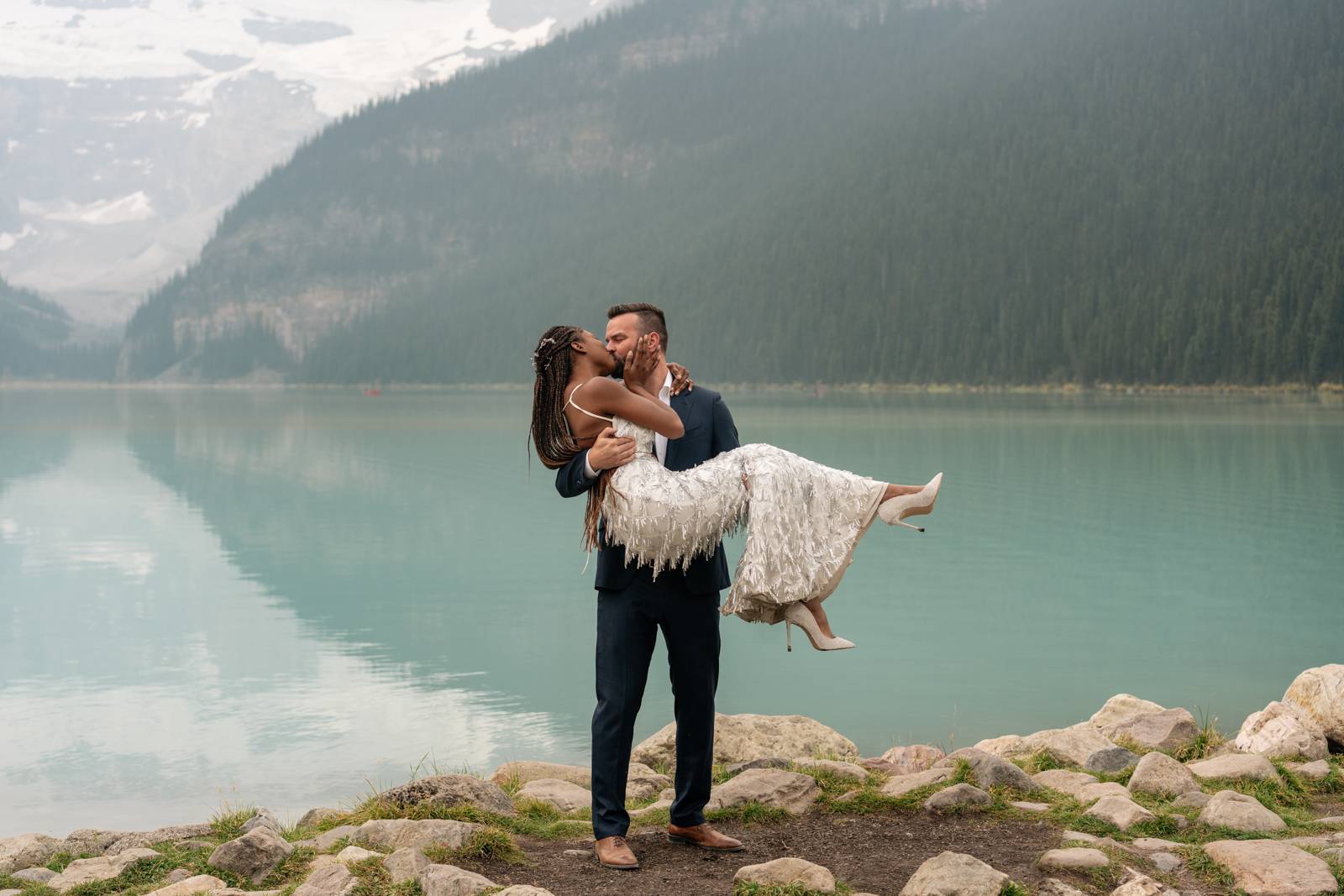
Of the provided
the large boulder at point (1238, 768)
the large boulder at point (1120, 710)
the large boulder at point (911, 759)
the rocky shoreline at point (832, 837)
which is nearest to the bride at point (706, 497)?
the rocky shoreline at point (832, 837)

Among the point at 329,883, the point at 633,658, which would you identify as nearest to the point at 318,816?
the point at 329,883

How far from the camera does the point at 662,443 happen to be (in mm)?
6605

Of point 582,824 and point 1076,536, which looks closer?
point 582,824

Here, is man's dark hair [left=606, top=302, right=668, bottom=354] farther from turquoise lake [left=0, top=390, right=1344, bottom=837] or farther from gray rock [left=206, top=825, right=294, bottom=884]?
turquoise lake [left=0, top=390, right=1344, bottom=837]

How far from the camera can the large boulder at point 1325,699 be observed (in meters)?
9.43

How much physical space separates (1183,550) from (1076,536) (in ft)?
7.47

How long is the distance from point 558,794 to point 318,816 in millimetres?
1536

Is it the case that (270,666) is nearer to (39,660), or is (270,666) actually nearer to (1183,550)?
(39,660)

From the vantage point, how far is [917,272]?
18638cm

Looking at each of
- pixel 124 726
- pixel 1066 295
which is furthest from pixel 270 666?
pixel 1066 295

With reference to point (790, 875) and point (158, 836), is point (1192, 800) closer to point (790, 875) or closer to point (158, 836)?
point (790, 875)

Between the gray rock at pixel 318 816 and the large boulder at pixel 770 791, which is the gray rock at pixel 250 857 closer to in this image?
the gray rock at pixel 318 816

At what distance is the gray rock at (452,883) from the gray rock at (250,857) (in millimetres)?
1086

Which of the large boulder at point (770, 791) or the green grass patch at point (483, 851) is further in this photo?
the large boulder at point (770, 791)
